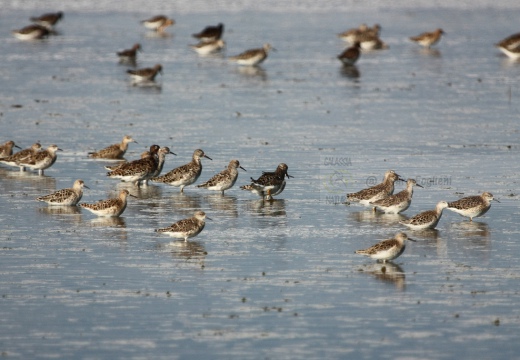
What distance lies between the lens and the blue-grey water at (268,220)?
532 inches

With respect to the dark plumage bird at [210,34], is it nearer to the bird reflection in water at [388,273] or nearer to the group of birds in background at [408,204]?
the group of birds in background at [408,204]

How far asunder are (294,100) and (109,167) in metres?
11.6

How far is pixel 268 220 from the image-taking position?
65.3 feet

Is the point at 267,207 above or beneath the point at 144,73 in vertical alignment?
beneath

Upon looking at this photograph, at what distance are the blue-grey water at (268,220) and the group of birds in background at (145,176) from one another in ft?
0.88

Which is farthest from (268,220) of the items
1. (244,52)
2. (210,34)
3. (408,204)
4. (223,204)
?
(210,34)

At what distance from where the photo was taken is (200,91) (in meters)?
36.4

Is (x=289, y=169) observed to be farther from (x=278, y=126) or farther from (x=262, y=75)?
(x=262, y=75)

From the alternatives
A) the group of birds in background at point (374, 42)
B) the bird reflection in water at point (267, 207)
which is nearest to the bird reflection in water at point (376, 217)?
the bird reflection in water at point (267, 207)

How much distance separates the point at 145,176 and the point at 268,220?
163 inches

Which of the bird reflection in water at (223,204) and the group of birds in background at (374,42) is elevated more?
the group of birds in background at (374,42)

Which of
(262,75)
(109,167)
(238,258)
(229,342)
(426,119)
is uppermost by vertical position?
(262,75)

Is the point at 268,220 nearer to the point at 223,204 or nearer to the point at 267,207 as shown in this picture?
the point at 267,207

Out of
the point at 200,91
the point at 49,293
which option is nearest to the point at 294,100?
the point at 200,91
